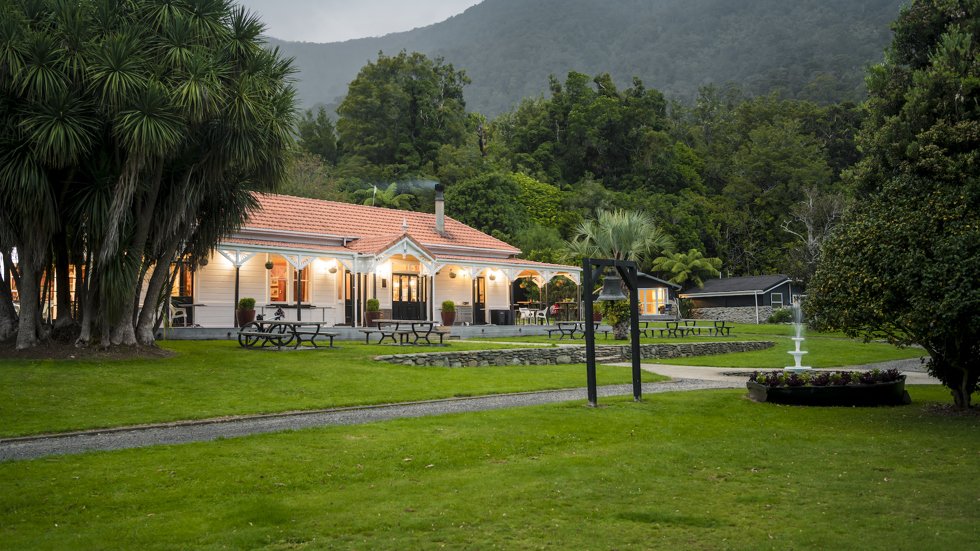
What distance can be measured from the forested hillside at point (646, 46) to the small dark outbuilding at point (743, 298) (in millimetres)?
41025

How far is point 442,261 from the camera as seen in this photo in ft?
81.0

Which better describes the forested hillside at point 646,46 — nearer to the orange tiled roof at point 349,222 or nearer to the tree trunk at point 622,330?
the orange tiled roof at point 349,222

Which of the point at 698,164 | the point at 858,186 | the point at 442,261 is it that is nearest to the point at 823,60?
the point at 698,164

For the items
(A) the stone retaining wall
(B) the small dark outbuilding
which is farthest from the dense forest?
(A) the stone retaining wall

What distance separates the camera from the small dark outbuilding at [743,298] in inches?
1638

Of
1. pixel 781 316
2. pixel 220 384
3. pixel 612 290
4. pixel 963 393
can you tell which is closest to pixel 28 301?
pixel 220 384

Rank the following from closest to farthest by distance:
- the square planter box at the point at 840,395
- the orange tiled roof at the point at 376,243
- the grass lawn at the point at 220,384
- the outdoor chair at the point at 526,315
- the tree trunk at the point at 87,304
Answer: the grass lawn at the point at 220,384 < the square planter box at the point at 840,395 < the tree trunk at the point at 87,304 < the orange tiled roof at the point at 376,243 < the outdoor chair at the point at 526,315

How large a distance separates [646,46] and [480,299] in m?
133

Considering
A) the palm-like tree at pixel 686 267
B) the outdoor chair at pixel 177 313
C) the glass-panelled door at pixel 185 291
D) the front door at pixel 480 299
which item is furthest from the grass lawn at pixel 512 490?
the palm-like tree at pixel 686 267

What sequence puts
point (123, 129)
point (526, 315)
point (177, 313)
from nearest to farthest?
point (123, 129) → point (177, 313) → point (526, 315)

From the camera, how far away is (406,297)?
83.7 ft

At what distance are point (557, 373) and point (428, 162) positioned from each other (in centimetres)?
4130

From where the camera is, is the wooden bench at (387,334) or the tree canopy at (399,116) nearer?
the wooden bench at (387,334)

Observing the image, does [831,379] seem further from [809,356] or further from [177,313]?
[177,313]
